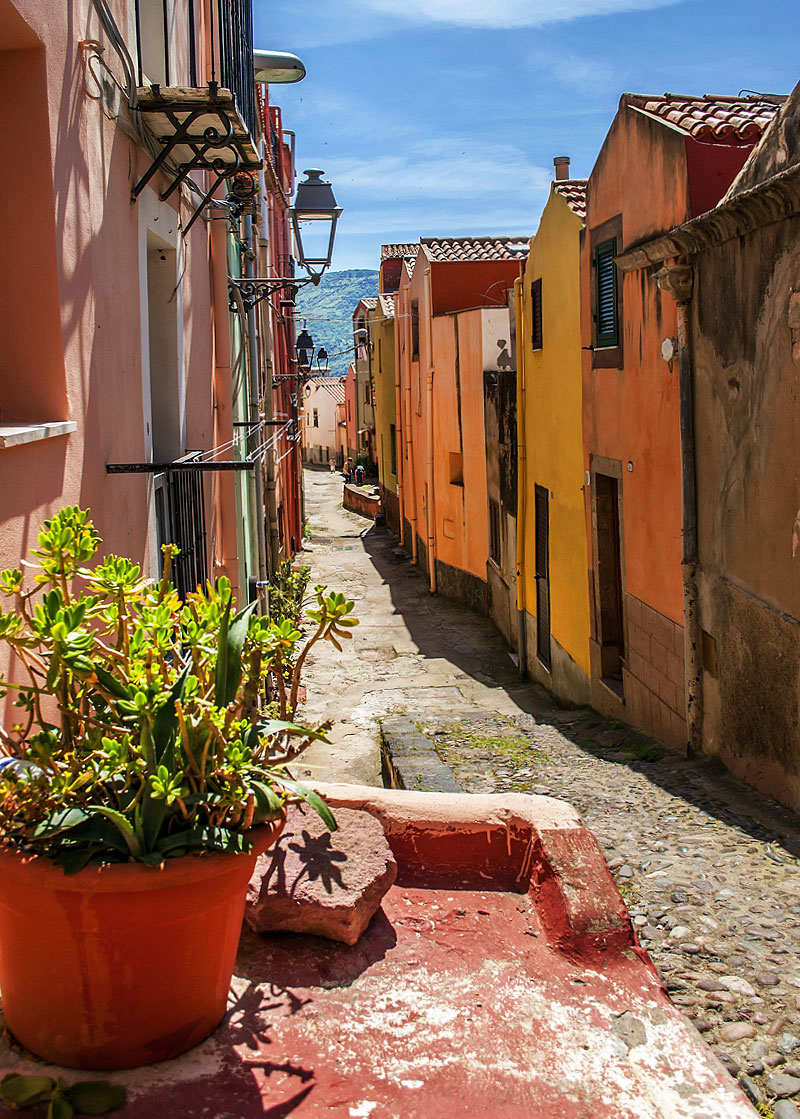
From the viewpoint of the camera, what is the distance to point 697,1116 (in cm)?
271

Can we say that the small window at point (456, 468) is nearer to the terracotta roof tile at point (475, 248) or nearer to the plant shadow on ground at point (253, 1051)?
the terracotta roof tile at point (475, 248)

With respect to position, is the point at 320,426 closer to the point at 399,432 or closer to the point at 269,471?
the point at 399,432

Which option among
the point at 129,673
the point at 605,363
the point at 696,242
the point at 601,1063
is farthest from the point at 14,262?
the point at 605,363

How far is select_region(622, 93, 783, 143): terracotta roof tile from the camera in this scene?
27.2ft

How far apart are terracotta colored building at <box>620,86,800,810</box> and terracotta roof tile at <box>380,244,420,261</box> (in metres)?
29.4

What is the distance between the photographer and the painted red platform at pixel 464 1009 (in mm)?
2711

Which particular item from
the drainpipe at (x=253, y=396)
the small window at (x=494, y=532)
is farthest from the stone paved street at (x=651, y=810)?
the drainpipe at (x=253, y=396)

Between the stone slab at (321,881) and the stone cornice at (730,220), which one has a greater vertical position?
the stone cornice at (730,220)

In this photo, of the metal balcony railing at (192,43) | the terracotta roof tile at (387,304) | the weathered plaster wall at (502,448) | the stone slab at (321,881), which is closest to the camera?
the stone slab at (321,881)

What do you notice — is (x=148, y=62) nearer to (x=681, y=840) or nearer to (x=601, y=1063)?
(x=681, y=840)

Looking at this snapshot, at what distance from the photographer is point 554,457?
13258 mm

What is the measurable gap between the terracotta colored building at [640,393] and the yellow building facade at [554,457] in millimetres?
519

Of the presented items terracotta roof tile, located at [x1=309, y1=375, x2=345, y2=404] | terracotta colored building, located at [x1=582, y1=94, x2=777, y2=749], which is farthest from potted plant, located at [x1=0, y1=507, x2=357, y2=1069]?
terracotta roof tile, located at [x1=309, y1=375, x2=345, y2=404]

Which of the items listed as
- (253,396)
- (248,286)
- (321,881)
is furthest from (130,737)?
(253,396)
